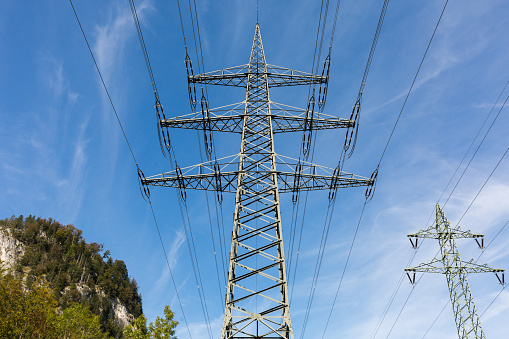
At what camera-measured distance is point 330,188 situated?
15734 mm

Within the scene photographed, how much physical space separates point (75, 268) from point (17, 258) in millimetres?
20326

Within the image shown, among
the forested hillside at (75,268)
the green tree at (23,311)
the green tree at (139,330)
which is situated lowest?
the green tree at (23,311)

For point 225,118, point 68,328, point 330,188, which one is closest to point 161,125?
point 225,118

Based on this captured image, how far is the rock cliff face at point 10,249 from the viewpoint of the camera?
120494 mm

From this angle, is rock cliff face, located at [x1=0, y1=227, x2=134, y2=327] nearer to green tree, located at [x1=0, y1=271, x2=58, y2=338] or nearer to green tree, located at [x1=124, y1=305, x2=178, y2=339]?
green tree, located at [x1=124, y1=305, x2=178, y2=339]

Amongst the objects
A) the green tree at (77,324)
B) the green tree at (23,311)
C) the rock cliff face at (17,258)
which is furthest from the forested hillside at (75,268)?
the green tree at (23,311)

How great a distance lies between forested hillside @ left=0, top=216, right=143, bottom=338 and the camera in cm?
11325

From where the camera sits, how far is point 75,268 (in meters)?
123

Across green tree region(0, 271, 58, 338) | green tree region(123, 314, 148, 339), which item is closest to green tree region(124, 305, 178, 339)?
green tree region(123, 314, 148, 339)

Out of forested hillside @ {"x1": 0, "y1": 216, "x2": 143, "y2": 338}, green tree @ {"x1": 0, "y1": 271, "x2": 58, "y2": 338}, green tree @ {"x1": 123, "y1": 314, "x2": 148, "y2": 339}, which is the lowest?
green tree @ {"x1": 0, "y1": 271, "x2": 58, "y2": 338}

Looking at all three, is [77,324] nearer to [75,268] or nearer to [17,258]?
[75,268]

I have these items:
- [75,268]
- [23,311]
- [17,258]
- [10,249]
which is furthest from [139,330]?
[10,249]

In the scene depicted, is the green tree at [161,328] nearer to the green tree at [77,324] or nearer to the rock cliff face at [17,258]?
the green tree at [77,324]

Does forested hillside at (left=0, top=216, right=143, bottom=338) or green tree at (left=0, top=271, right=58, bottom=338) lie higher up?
forested hillside at (left=0, top=216, right=143, bottom=338)
